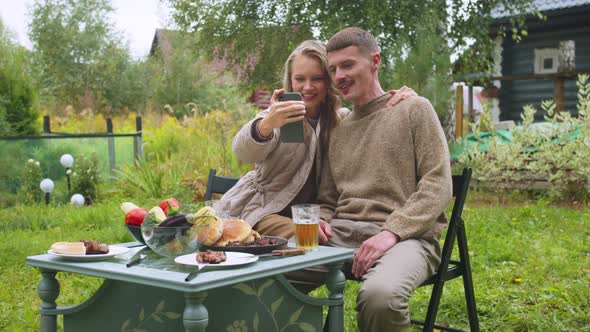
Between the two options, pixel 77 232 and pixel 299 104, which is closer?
pixel 299 104

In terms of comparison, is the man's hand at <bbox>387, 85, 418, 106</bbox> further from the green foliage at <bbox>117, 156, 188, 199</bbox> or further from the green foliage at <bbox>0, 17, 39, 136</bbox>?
the green foliage at <bbox>0, 17, 39, 136</bbox>

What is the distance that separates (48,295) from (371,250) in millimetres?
1235

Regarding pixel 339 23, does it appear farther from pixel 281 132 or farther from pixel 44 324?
pixel 44 324

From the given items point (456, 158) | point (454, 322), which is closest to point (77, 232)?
point (454, 322)

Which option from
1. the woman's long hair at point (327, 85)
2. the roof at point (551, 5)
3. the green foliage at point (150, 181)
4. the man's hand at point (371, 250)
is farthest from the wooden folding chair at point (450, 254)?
the roof at point (551, 5)

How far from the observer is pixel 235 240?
2371 millimetres

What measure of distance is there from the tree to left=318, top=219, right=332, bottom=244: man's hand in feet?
67.4

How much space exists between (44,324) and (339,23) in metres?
7.84

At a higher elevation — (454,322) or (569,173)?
(569,173)

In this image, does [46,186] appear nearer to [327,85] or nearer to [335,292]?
[327,85]

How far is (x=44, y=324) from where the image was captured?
92.7 inches

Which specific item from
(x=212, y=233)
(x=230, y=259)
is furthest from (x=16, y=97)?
(x=230, y=259)

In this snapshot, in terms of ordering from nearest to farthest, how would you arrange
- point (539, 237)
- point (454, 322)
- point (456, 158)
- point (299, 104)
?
1. point (299, 104)
2. point (454, 322)
3. point (539, 237)
4. point (456, 158)

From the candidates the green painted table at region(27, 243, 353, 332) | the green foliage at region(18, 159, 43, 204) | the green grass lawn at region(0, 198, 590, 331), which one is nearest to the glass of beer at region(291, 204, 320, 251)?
the green painted table at region(27, 243, 353, 332)
